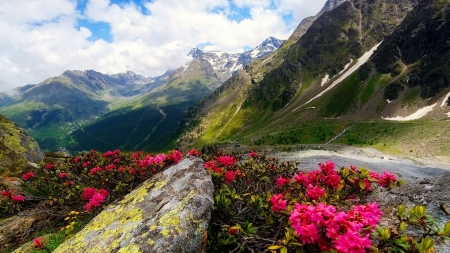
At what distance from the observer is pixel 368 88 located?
117 m

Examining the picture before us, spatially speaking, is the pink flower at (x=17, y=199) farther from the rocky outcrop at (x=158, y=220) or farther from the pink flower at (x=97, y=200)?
the rocky outcrop at (x=158, y=220)

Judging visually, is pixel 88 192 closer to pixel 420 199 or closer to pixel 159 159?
pixel 159 159

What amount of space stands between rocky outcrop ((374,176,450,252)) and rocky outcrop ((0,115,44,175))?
2519 centimetres

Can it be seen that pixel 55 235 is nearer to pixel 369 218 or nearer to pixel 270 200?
pixel 270 200

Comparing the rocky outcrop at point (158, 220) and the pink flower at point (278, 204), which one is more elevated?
the rocky outcrop at point (158, 220)

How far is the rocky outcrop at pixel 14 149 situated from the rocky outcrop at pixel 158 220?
1956 centimetres

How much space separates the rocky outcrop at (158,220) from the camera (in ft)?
15.7

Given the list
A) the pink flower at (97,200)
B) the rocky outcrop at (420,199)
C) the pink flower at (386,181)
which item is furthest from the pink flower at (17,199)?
the pink flower at (386,181)

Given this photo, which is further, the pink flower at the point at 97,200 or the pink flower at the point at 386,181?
the pink flower at the point at 97,200

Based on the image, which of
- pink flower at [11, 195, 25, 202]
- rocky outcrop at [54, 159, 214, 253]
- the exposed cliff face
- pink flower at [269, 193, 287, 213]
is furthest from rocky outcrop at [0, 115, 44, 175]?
the exposed cliff face

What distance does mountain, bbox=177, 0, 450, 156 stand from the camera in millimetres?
67419

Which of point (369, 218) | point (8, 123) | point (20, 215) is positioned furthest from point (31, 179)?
point (8, 123)

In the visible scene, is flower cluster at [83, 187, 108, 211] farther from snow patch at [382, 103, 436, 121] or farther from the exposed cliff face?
the exposed cliff face

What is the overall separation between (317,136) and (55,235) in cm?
7856
